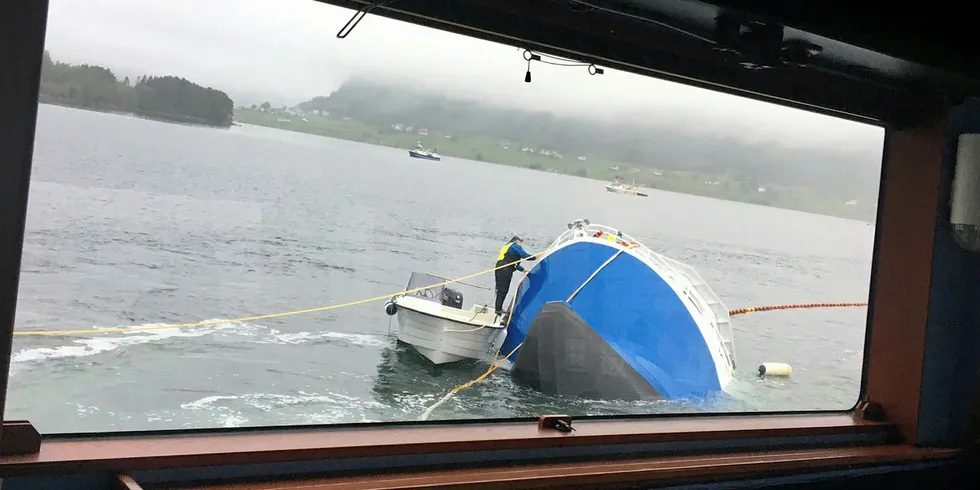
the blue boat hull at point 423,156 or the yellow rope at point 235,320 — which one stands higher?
the blue boat hull at point 423,156

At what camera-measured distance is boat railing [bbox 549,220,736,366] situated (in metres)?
4.11

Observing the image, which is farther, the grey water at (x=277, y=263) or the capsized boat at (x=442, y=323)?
the capsized boat at (x=442, y=323)

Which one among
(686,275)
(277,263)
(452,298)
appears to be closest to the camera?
(277,263)

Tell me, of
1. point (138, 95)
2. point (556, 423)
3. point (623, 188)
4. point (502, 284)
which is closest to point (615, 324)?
point (502, 284)

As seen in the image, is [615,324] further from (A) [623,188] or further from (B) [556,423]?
(B) [556,423]

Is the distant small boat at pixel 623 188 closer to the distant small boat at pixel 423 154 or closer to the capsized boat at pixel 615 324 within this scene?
the capsized boat at pixel 615 324

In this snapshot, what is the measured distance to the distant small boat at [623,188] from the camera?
3.35 metres

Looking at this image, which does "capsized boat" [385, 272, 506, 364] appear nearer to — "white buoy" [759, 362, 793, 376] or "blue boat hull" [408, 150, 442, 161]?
"blue boat hull" [408, 150, 442, 161]

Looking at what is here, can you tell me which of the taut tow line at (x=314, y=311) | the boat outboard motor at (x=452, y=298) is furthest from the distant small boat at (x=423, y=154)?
the boat outboard motor at (x=452, y=298)

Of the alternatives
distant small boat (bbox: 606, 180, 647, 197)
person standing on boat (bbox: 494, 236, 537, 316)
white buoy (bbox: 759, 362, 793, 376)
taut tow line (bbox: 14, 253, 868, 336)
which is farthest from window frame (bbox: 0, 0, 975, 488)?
person standing on boat (bbox: 494, 236, 537, 316)

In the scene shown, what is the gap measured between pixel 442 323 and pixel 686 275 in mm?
1601

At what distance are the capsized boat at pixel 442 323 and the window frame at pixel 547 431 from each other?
0.96 m

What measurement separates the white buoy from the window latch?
1.88 meters

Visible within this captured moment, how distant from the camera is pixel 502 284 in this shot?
153 inches
